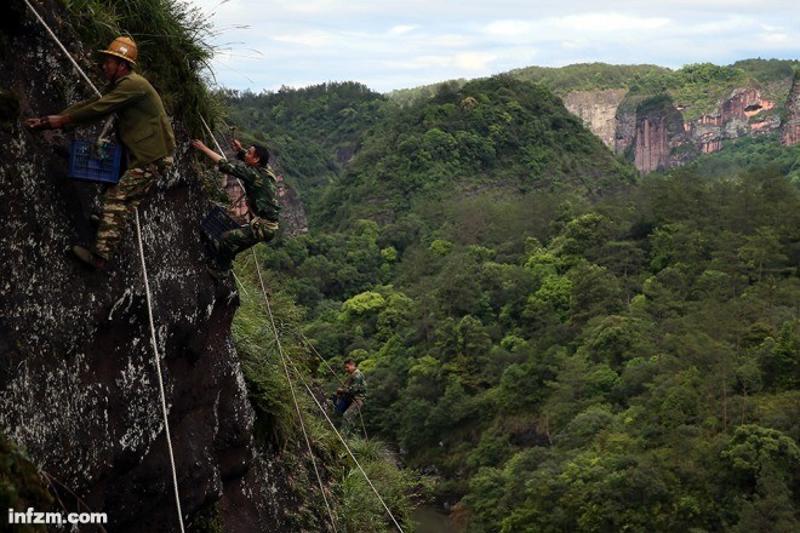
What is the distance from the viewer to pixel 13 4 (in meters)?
4.90

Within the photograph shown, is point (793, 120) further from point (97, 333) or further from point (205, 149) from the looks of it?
point (97, 333)

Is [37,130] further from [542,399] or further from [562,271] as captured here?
[562,271]

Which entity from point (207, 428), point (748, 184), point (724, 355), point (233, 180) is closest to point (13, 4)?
point (207, 428)

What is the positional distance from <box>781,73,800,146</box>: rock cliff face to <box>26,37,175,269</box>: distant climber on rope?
384 feet

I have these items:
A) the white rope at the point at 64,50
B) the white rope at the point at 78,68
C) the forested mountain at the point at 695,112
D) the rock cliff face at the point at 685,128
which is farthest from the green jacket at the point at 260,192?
the rock cliff face at the point at 685,128

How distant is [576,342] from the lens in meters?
43.8

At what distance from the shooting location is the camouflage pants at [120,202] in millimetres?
5177

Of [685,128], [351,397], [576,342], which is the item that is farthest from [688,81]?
[351,397]

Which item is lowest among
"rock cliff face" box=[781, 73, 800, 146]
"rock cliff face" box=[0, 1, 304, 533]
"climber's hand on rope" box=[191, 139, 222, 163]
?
"rock cliff face" box=[781, 73, 800, 146]

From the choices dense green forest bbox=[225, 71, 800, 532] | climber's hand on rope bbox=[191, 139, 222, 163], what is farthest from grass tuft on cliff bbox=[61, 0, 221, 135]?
dense green forest bbox=[225, 71, 800, 532]

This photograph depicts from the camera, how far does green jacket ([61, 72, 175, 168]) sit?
5125 mm

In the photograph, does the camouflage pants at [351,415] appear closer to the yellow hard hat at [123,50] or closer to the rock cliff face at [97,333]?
the rock cliff face at [97,333]

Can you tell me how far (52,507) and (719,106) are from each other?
512 ft

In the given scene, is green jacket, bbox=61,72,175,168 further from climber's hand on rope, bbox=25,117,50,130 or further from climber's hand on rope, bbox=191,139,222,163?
climber's hand on rope, bbox=191,139,222,163
